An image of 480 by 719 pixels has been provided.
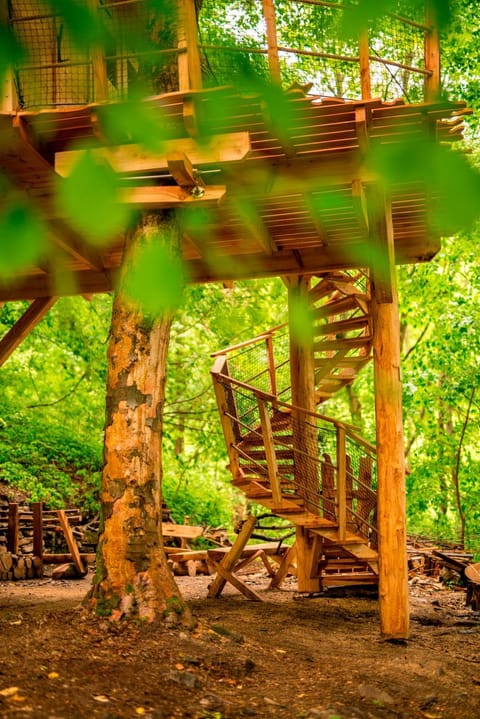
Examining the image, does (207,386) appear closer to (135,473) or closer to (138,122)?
(135,473)

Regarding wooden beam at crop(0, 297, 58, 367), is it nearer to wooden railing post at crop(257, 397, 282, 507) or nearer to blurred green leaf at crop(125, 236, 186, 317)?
wooden railing post at crop(257, 397, 282, 507)

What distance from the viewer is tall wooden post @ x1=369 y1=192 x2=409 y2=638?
737 cm

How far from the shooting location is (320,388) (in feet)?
41.8

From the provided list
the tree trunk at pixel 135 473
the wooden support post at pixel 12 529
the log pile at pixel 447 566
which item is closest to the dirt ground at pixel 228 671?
the tree trunk at pixel 135 473

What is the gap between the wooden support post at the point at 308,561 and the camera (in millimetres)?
10766

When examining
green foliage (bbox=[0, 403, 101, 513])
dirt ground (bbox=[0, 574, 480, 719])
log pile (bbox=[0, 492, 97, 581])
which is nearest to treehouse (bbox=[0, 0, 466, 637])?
dirt ground (bbox=[0, 574, 480, 719])

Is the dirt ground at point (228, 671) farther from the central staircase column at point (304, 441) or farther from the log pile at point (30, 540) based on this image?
the log pile at point (30, 540)

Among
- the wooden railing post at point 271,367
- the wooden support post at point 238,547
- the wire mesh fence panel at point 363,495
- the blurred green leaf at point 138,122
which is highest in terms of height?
the wooden railing post at point 271,367

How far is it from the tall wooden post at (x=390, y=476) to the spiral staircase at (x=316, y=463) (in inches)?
37.8

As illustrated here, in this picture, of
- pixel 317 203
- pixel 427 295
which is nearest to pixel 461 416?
pixel 427 295

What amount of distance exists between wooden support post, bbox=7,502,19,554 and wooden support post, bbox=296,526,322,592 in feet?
17.2

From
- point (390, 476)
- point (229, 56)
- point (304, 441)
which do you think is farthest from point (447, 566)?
point (229, 56)

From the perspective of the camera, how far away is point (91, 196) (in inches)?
55.9

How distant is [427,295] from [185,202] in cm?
1316
